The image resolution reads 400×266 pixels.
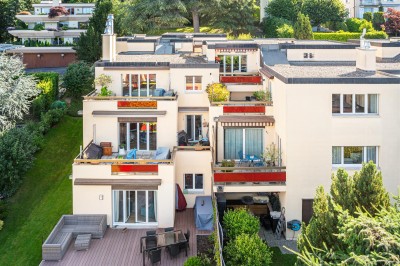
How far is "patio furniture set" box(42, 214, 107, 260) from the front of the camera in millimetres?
27444

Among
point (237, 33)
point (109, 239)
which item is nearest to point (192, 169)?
point (109, 239)

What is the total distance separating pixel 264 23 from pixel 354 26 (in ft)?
68.0

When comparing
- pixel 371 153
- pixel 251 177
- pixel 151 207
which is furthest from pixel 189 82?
pixel 371 153

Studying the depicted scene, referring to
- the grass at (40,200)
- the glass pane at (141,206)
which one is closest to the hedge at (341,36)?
the grass at (40,200)

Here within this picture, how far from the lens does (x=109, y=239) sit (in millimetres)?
30281

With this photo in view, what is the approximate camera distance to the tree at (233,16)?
305 feet

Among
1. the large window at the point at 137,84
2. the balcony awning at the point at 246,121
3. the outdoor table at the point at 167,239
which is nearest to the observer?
the outdoor table at the point at 167,239

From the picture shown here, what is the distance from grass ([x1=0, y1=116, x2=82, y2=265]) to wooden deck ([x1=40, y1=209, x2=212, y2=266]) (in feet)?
14.7

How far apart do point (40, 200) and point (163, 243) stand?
16.3m

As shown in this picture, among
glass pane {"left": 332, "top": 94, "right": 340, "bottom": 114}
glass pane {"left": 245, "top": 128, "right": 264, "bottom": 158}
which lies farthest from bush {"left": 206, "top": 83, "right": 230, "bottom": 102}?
glass pane {"left": 332, "top": 94, "right": 340, "bottom": 114}

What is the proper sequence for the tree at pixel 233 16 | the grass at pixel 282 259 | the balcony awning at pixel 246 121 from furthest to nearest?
the tree at pixel 233 16 → the balcony awning at pixel 246 121 → the grass at pixel 282 259

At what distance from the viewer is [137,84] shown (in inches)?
1580

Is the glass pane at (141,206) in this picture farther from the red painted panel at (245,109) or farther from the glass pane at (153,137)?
the red painted panel at (245,109)

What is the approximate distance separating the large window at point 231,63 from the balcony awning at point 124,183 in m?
17.8
